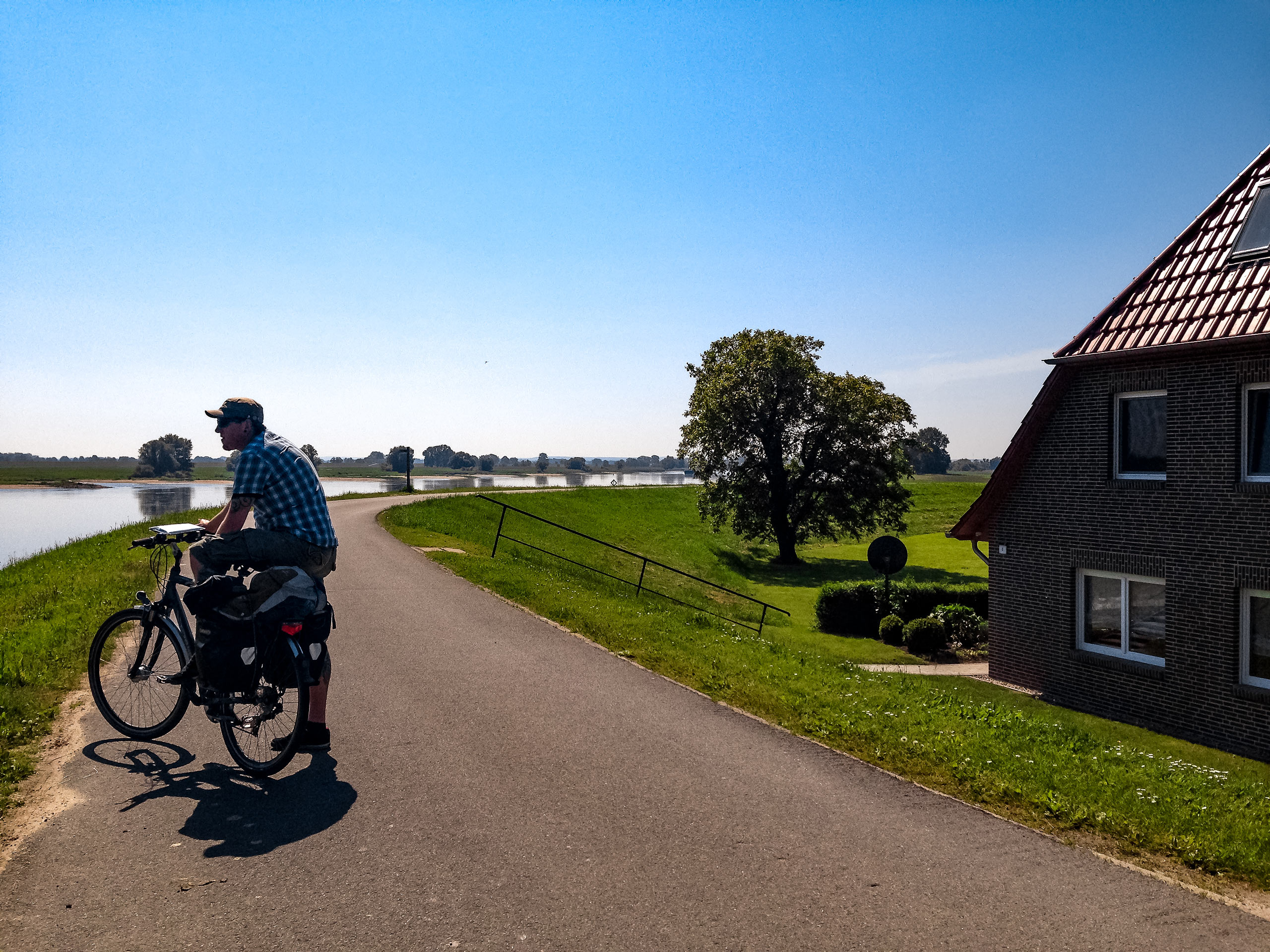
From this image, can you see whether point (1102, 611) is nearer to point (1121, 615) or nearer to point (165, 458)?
point (1121, 615)

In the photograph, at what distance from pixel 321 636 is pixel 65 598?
8.95 meters

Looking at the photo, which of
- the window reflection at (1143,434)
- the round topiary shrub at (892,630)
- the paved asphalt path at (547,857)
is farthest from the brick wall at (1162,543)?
the paved asphalt path at (547,857)

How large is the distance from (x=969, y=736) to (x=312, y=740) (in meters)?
5.32

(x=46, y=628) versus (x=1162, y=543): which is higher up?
(x=1162, y=543)

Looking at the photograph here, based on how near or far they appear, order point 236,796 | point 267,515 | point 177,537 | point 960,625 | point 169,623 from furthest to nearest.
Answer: point 960,625 → point 169,623 → point 177,537 → point 267,515 → point 236,796

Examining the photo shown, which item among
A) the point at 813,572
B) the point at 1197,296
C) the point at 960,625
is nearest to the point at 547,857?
the point at 1197,296

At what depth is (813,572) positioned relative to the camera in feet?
137

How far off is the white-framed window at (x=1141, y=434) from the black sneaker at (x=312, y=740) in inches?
574

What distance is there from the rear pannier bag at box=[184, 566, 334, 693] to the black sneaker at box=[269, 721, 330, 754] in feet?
1.26

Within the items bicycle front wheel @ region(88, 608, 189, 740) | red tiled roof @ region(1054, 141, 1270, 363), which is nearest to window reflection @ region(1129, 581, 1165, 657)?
red tiled roof @ region(1054, 141, 1270, 363)

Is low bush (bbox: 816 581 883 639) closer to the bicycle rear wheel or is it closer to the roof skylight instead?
the roof skylight

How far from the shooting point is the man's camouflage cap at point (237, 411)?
18.5 feet

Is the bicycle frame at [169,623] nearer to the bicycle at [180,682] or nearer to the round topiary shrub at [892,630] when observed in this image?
the bicycle at [180,682]

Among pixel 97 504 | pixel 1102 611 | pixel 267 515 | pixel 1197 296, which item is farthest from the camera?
pixel 97 504
